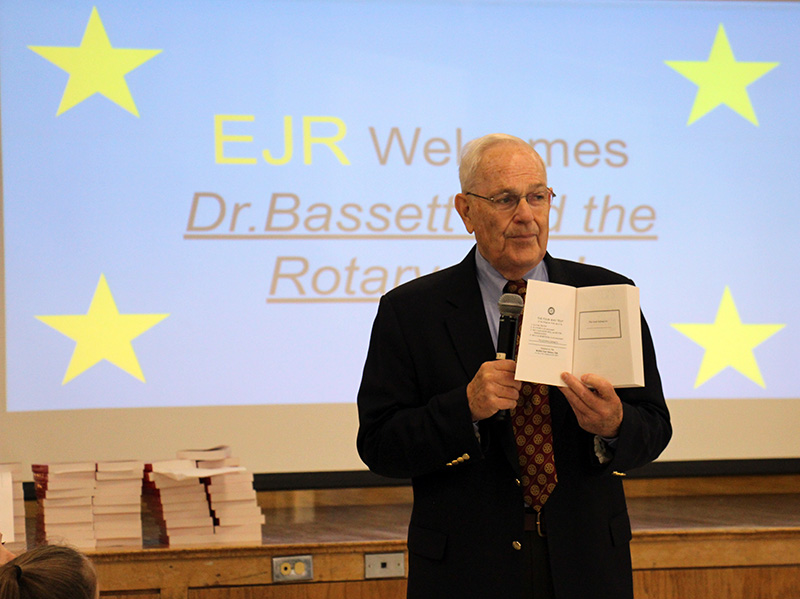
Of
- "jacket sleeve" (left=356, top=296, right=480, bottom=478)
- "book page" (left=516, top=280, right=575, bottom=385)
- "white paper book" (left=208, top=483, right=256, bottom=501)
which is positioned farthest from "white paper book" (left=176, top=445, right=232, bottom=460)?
"book page" (left=516, top=280, right=575, bottom=385)

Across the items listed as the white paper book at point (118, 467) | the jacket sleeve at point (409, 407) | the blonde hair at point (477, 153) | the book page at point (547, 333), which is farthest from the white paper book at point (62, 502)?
the book page at point (547, 333)

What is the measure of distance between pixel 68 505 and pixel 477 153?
1.97 meters

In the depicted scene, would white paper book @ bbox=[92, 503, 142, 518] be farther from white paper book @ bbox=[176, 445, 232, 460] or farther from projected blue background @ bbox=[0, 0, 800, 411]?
projected blue background @ bbox=[0, 0, 800, 411]

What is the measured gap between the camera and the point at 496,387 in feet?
5.35

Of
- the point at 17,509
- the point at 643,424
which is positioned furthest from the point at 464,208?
the point at 17,509

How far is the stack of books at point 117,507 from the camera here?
3.04 meters

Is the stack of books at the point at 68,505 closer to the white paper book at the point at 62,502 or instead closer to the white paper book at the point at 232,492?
the white paper book at the point at 62,502

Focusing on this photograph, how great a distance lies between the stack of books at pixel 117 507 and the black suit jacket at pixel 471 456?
1478mm

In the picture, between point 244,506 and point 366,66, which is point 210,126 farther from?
point 244,506

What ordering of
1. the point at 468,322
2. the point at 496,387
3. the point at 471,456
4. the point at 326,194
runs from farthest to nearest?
the point at 326,194 → the point at 468,322 → the point at 471,456 → the point at 496,387

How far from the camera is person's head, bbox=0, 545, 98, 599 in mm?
1374

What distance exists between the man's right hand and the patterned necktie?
18 centimetres

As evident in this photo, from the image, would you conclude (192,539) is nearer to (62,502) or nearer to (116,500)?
(116,500)

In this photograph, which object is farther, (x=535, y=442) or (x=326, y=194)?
(x=326, y=194)
